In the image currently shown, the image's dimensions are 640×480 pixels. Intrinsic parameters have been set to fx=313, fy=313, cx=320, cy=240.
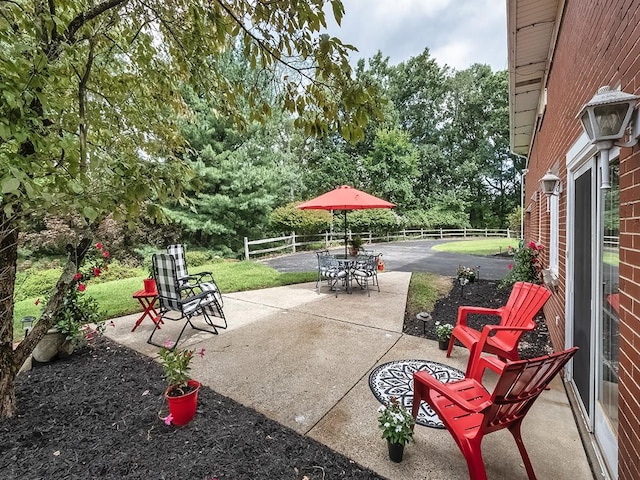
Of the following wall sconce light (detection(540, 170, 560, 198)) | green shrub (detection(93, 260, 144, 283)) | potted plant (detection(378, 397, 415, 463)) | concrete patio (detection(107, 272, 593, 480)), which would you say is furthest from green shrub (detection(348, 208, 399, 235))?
potted plant (detection(378, 397, 415, 463))

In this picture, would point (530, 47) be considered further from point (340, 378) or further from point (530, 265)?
point (340, 378)

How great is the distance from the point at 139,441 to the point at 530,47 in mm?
7049

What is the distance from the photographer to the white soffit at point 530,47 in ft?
13.5

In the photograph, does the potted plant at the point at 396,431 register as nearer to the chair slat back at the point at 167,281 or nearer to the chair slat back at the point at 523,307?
the chair slat back at the point at 523,307

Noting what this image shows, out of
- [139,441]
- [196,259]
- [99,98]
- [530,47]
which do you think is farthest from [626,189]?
[196,259]

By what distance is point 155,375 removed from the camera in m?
3.14

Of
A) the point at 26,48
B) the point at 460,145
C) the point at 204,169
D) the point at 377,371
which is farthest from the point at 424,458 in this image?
the point at 460,145

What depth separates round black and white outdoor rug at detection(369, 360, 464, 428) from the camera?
100 inches

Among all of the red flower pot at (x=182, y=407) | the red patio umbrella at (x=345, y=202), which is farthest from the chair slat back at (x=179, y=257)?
the red flower pot at (x=182, y=407)

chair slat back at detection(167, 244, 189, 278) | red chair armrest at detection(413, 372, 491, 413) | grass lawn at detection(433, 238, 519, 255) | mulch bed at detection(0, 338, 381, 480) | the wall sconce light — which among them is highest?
the wall sconce light

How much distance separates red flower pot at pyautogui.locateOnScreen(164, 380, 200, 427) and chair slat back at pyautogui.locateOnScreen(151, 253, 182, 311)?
1.72m

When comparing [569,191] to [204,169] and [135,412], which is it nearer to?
[135,412]

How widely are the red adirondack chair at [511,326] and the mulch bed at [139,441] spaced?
5.56 ft

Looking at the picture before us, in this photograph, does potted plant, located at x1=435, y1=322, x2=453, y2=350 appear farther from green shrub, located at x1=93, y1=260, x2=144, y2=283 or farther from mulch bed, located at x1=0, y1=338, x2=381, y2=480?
green shrub, located at x1=93, y1=260, x2=144, y2=283
